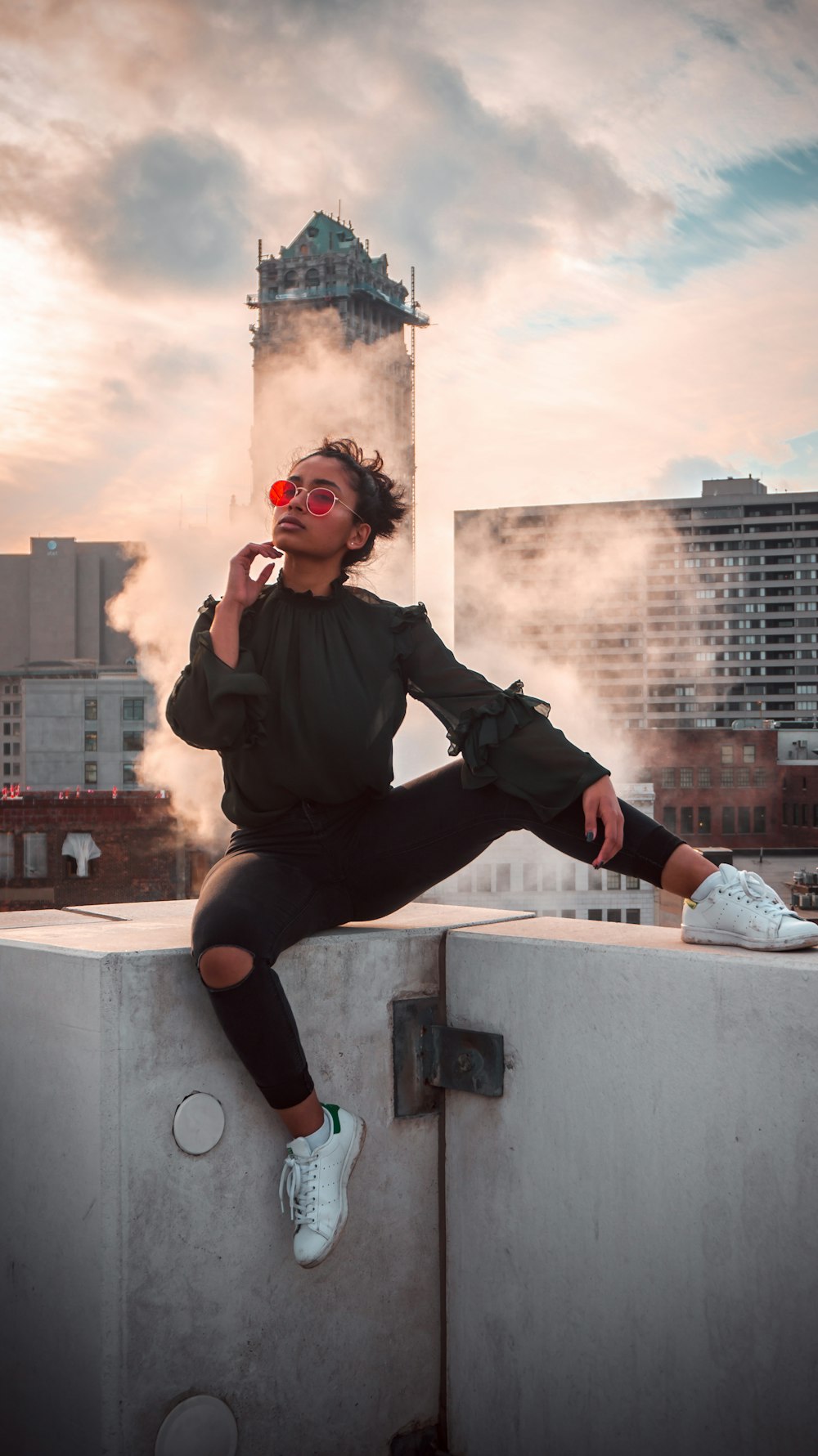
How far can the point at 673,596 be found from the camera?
346 feet

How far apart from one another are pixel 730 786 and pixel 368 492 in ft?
204

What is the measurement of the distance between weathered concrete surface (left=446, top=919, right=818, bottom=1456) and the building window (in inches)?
1388

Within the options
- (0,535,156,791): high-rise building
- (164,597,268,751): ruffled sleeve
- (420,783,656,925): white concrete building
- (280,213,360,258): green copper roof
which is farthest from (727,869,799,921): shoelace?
(280,213,360,258): green copper roof

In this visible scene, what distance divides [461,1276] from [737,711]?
106m

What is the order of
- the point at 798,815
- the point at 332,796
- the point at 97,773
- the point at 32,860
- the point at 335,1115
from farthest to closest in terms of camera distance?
the point at 798,815 → the point at 97,773 → the point at 32,860 → the point at 332,796 → the point at 335,1115

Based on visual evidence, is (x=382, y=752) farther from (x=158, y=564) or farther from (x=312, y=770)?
(x=158, y=564)

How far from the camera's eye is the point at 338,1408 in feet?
5.92

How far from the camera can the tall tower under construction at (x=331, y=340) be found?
96875 millimetres

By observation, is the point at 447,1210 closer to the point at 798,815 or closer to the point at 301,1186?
the point at 301,1186

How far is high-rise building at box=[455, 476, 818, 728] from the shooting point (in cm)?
10069

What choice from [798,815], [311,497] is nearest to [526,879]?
[798,815]

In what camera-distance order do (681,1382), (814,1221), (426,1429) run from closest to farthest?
(814,1221)
(681,1382)
(426,1429)

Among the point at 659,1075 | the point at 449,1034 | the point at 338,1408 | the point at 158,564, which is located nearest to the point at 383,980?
the point at 449,1034

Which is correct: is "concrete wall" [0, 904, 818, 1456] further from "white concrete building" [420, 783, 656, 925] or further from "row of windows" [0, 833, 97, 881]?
"white concrete building" [420, 783, 656, 925]
